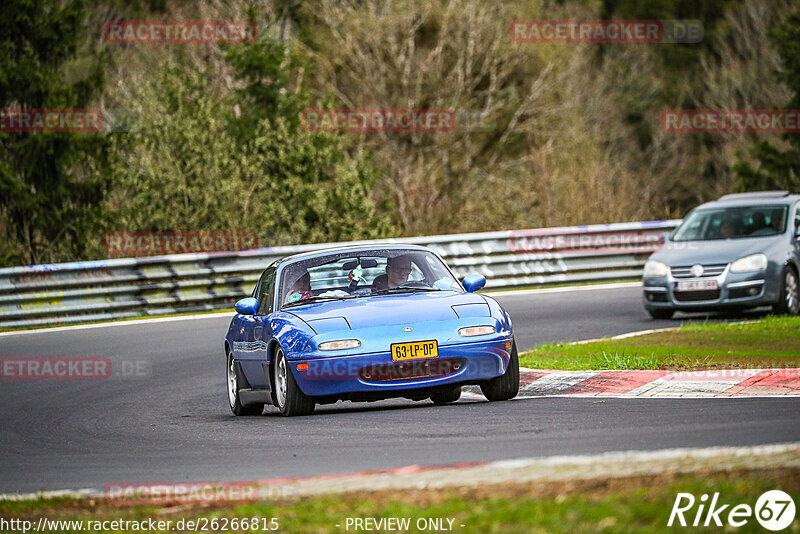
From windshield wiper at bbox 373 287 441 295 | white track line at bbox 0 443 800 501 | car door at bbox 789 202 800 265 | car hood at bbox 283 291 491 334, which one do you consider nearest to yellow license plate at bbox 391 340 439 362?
car hood at bbox 283 291 491 334

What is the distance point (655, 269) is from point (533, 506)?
41.7ft

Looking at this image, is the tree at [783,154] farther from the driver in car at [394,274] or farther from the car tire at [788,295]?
the driver in car at [394,274]

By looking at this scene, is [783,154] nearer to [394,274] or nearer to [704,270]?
[704,270]

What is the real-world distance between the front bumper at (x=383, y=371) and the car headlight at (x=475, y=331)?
0.09 meters

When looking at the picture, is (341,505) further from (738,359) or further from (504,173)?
(504,173)

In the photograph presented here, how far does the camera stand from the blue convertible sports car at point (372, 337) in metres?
10.6

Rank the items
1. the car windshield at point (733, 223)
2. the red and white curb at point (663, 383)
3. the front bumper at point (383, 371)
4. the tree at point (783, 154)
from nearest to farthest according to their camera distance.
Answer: the front bumper at point (383, 371), the red and white curb at point (663, 383), the car windshield at point (733, 223), the tree at point (783, 154)

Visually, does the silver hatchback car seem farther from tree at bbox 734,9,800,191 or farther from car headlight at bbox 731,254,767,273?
tree at bbox 734,9,800,191

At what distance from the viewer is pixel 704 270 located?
17.8m

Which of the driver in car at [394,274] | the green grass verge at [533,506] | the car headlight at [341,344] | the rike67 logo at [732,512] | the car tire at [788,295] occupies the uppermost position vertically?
the driver in car at [394,274]

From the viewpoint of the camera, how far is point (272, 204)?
30.0 metres

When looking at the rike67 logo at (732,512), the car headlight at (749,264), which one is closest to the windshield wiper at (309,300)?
the rike67 logo at (732,512)

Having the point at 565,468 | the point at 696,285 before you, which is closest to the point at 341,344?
the point at 565,468

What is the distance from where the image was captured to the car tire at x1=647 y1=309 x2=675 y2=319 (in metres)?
18.4
